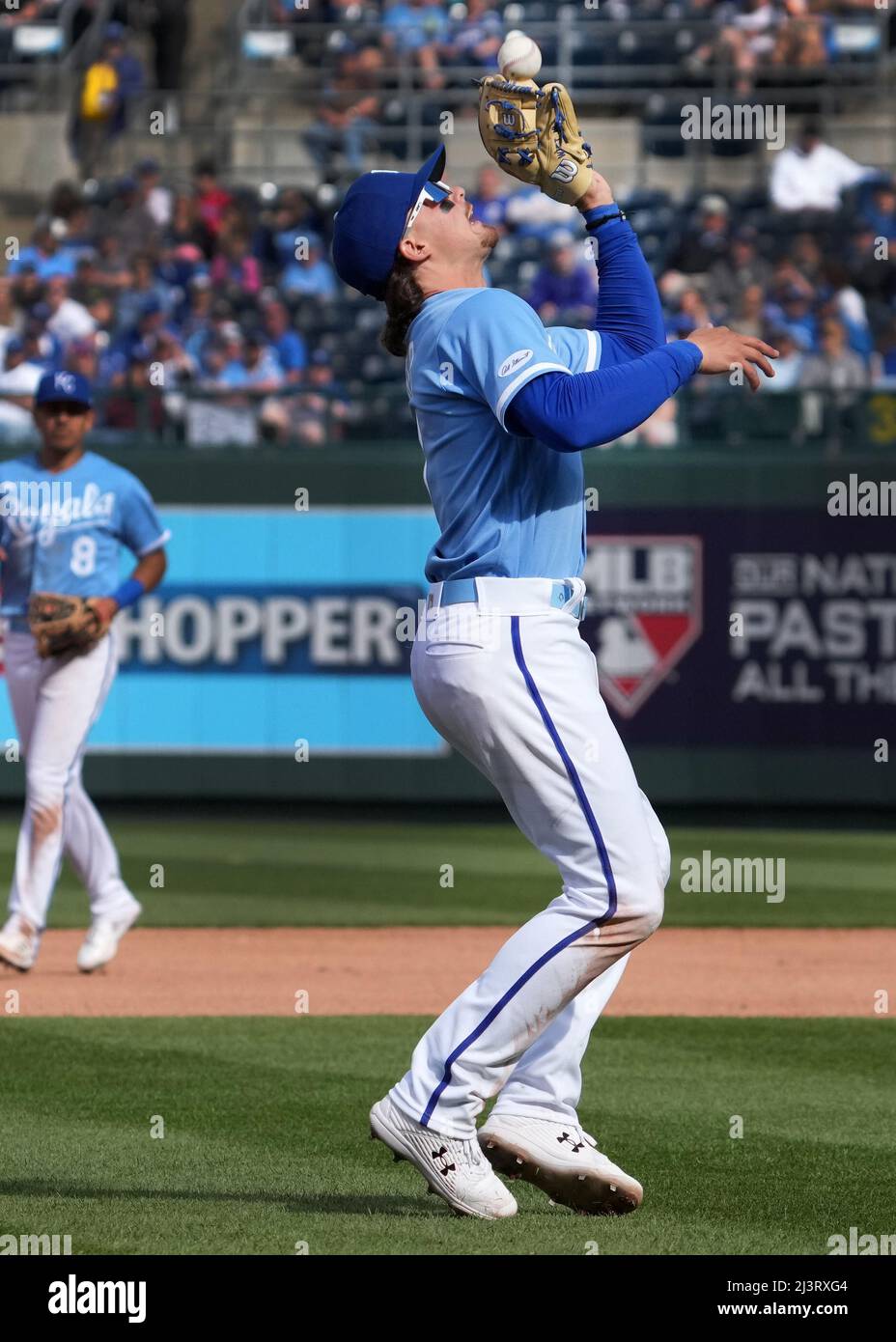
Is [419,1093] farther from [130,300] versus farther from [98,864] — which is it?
[130,300]

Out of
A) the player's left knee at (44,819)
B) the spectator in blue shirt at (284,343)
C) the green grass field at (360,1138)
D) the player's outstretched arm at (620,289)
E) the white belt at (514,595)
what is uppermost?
the spectator in blue shirt at (284,343)

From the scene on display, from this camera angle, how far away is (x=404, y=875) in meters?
12.9

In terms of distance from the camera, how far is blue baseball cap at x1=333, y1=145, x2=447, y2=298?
16.2 feet

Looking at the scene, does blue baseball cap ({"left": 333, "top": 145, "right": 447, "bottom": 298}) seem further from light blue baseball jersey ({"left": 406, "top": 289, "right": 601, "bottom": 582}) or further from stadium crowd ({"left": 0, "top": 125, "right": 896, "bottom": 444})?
stadium crowd ({"left": 0, "top": 125, "right": 896, "bottom": 444})

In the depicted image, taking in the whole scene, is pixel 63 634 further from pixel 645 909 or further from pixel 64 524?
pixel 645 909

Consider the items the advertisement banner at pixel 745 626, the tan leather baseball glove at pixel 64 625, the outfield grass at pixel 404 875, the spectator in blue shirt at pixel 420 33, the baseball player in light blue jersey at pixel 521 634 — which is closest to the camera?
the baseball player in light blue jersey at pixel 521 634

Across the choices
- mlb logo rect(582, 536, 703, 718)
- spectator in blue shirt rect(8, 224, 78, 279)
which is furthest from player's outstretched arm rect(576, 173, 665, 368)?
spectator in blue shirt rect(8, 224, 78, 279)

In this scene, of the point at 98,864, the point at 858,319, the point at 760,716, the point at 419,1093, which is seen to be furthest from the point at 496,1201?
the point at 858,319

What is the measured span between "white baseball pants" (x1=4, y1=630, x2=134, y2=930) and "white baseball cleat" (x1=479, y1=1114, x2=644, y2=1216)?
4399 mm

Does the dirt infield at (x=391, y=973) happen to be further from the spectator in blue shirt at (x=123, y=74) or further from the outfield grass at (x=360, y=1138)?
the spectator in blue shirt at (x=123, y=74)

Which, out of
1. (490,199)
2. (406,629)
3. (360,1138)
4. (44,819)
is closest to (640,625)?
(406,629)

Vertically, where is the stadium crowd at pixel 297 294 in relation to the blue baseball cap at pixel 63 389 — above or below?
above

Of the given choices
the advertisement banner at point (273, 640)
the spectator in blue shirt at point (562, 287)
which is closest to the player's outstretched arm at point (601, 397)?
the advertisement banner at point (273, 640)

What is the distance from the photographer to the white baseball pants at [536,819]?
4738 millimetres
